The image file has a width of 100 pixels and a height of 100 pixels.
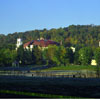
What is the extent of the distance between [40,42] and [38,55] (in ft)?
184

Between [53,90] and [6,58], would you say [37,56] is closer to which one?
[6,58]

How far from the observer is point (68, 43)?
654 ft

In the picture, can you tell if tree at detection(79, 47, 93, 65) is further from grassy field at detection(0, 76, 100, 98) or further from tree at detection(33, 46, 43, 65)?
grassy field at detection(0, 76, 100, 98)

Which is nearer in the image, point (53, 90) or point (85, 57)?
point (53, 90)

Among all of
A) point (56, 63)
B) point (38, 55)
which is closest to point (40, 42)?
point (38, 55)

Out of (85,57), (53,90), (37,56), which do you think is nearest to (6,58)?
(37,56)

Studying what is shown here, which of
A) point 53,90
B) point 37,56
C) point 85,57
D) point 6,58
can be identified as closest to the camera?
point 53,90

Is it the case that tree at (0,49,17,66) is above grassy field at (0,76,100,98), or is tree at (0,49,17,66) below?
above

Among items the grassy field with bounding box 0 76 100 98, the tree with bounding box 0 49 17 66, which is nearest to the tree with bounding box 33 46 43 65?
the tree with bounding box 0 49 17 66

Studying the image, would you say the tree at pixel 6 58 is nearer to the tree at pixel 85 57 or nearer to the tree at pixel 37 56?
the tree at pixel 37 56

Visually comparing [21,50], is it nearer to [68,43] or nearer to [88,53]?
[88,53]

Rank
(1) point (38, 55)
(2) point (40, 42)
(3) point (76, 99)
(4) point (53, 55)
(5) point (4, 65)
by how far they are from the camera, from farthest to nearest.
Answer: (2) point (40, 42)
(1) point (38, 55)
(4) point (53, 55)
(5) point (4, 65)
(3) point (76, 99)

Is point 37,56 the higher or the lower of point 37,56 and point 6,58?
the higher

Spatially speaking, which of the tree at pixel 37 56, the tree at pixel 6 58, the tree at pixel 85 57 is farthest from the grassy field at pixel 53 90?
the tree at pixel 37 56
